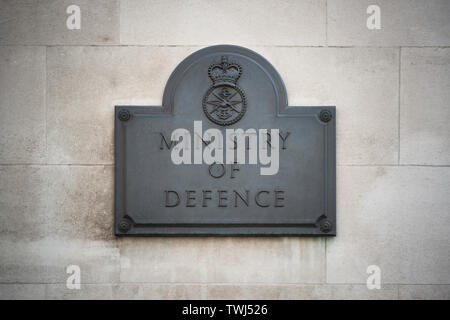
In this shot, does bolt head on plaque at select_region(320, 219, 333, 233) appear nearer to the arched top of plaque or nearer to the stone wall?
the stone wall

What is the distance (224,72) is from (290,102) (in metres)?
0.82

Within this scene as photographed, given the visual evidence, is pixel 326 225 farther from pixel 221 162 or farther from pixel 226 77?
pixel 226 77

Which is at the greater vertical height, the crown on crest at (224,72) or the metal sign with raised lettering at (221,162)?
the crown on crest at (224,72)

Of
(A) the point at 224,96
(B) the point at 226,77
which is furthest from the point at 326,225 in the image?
(B) the point at 226,77

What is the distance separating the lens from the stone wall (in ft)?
14.9

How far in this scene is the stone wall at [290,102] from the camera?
4.54 metres

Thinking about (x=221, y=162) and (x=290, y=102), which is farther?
(x=290, y=102)

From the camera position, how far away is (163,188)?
4.43 meters

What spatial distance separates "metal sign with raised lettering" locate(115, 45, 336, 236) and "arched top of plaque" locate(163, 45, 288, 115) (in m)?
0.01

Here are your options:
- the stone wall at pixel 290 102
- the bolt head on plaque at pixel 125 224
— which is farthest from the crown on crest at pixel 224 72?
the bolt head on plaque at pixel 125 224

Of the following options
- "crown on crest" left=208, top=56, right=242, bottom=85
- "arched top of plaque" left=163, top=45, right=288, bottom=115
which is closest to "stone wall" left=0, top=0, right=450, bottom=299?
"arched top of plaque" left=163, top=45, right=288, bottom=115

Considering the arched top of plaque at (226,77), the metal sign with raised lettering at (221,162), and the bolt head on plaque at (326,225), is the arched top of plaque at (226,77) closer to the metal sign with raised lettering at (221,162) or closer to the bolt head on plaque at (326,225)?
the metal sign with raised lettering at (221,162)

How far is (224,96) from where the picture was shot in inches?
175

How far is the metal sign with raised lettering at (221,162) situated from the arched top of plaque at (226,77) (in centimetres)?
1
